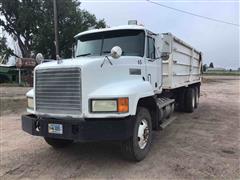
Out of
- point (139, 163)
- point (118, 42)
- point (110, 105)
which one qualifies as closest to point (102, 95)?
point (110, 105)

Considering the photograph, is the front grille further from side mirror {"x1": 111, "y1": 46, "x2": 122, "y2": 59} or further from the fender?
side mirror {"x1": 111, "y1": 46, "x2": 122, "y2": 59}

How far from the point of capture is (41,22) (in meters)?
34.9

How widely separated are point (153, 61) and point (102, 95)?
7.81ft

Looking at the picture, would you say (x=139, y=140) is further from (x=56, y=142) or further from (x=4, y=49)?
(x=4, y=49)

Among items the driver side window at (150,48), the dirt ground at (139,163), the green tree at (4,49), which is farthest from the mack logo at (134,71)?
the green tree at (4,49)

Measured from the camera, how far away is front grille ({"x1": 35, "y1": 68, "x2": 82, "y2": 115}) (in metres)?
5.07

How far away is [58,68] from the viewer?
Answer: 5273 millimetres

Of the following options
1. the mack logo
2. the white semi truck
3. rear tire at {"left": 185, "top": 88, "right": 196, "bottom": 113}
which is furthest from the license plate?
Answer: rear tire at {"left": 185, "top": 88, "right": 196, "bottom": 113}

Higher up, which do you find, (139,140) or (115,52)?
(115,52)

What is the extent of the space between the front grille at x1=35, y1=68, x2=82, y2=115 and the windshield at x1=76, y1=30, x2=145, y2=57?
151 centimetres

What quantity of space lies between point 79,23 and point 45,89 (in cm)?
3204

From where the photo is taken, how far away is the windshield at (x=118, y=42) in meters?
6.41

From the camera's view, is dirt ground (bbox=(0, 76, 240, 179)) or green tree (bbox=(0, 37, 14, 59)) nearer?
dirt ground (bbox=(0, 76, 240, 179))

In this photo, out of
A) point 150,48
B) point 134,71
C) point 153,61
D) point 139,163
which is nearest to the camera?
point 139,163
